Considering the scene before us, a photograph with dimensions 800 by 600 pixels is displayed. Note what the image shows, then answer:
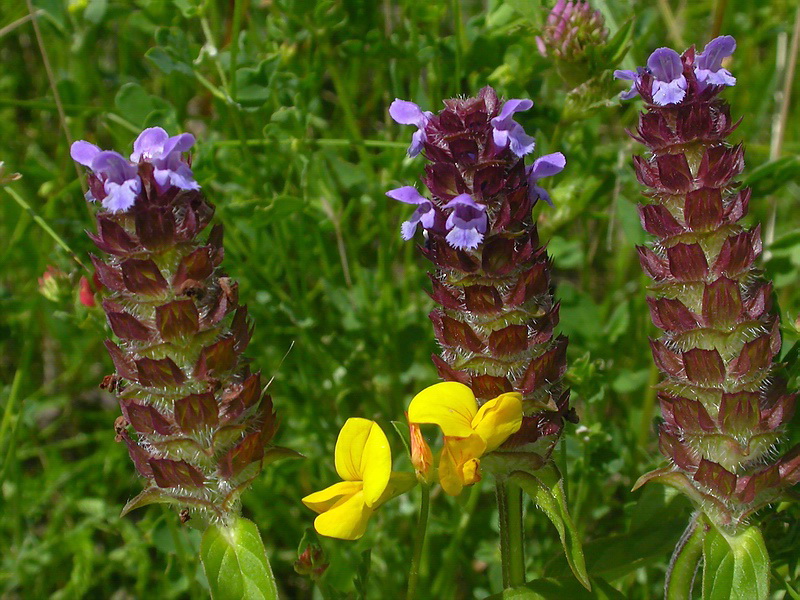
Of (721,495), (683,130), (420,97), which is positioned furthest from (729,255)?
(420,97)

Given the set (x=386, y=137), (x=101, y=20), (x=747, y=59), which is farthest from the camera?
(x=747, y=59)

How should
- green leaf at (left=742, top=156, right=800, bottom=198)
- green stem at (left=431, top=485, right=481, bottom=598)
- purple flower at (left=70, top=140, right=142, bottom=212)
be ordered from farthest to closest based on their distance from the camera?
green leaf at (left=742, top=156, right=800, bottom=198) → green stem at (left=431, top=485, right=481, bottom=598) → purple flower at (left=70, top=140, right=142, bottom=212)

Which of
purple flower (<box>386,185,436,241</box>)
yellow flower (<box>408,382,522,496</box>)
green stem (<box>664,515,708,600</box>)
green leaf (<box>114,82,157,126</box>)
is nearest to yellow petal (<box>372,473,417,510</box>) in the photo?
yellow flower (<box>408,382,522,496</box>)

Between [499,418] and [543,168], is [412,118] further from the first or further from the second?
[499,418]

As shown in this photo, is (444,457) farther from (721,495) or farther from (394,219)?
(394,219)

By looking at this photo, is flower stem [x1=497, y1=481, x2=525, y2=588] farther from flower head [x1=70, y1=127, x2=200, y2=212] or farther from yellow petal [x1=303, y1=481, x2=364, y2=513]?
Answer: flower head [x1=70, y1=127, x2=200, y2=212]

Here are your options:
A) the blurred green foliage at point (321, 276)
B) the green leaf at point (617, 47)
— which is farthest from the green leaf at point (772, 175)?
the green leaf at point (617, 47)

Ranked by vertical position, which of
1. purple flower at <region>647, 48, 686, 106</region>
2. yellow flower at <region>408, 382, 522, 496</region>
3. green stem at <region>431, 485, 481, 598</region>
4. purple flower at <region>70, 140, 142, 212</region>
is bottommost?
green stem at <region>431, 485, 481, 598</region>
